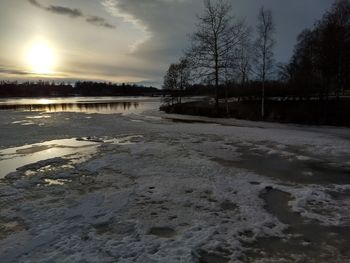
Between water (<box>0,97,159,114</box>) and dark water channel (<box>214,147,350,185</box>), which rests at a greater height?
water (<box>0,97,159,114</box>)

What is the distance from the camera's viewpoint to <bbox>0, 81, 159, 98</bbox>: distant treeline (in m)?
163

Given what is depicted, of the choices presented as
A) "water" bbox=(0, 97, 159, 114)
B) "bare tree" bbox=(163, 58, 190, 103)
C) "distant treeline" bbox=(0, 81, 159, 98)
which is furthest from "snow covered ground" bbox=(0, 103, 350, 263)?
"distant treeline" bbox=(0, 81, 159, 98)

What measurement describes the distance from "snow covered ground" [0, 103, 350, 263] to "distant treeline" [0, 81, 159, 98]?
16150 centimetres

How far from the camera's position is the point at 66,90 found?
191000 mm

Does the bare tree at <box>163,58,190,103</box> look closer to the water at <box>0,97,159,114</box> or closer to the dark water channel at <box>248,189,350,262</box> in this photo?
the water at <box>0,97,159,114</box>

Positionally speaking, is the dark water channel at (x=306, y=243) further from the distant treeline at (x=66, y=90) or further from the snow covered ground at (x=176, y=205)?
the distant treeline at (x=66, y=90)

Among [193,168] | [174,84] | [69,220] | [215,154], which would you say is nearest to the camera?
[69,220]

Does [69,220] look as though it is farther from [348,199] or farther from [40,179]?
[348,199]

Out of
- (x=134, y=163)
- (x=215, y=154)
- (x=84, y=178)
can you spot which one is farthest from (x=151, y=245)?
(x=215, y=154)

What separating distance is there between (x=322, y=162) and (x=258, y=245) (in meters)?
7.00

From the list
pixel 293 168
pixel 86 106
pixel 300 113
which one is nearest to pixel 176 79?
pixel 86 106

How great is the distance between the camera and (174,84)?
51781 millimetres

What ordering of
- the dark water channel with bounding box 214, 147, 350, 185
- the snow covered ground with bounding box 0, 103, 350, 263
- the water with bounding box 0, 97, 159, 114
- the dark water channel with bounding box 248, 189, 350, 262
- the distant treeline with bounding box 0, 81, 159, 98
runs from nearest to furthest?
the dark water channel with bounding box 248, 189, 350, 262
the snow covered ground with bounding box 0, 103, 350, 263
the dark water channel with bounding box 214, 147, 350, 185
the water with bounding box 0, 97, 159, 114
the distant treeline with bounding box 0, 81, 159, 98

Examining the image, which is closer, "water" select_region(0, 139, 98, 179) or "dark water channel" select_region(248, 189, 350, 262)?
"dark water channel" select_region(248, 189, 350, 262)
